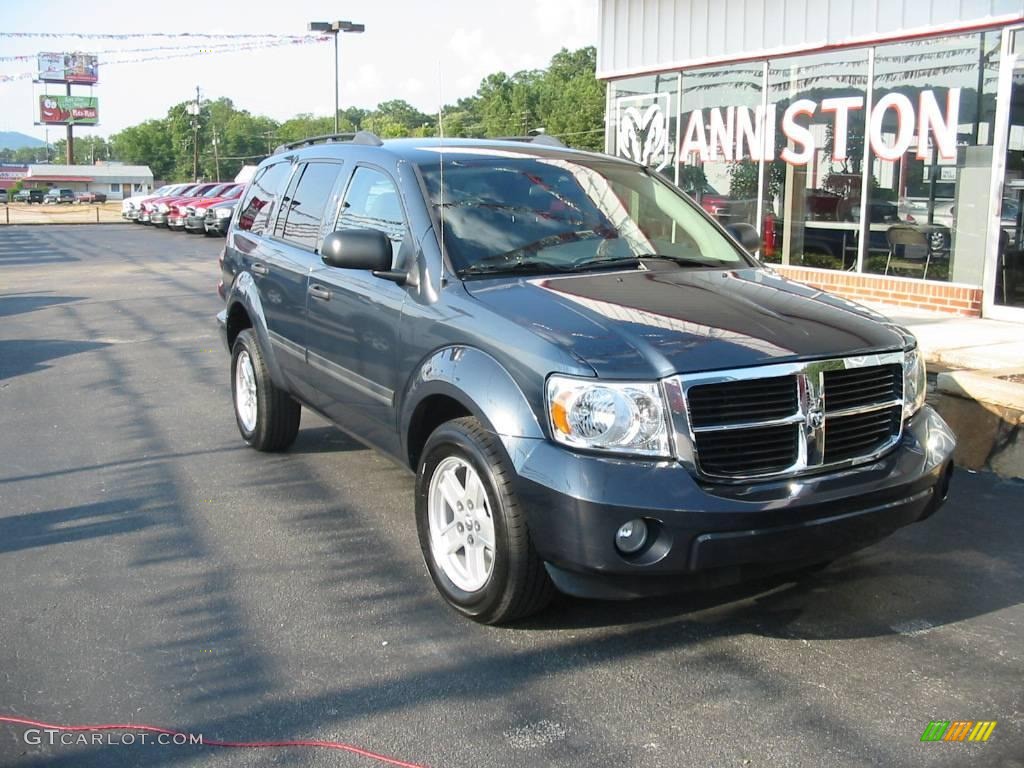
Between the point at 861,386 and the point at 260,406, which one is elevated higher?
the point at 861,386

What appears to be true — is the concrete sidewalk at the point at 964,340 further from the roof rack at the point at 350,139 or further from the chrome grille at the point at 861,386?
the roof rack at the point at 350,139

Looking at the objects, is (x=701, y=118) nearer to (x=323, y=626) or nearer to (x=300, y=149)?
(x=300, y=149)

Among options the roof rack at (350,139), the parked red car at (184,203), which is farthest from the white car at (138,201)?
the roof rack at (350,139)

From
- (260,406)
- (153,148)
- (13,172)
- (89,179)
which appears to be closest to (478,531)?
(260,406)

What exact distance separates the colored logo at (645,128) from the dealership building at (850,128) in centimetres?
3

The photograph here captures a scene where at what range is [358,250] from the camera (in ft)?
14.8

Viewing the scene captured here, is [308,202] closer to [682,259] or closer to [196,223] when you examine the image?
[682,259]

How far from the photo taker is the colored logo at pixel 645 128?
48.9 feet

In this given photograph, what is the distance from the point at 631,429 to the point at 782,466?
584mm

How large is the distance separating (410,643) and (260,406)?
112 inches

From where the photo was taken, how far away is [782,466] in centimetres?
373

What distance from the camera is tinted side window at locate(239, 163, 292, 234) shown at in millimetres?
6477

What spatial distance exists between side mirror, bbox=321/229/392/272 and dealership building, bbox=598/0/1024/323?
7.83m

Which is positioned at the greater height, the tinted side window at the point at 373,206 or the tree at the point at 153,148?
the tree at the point at 153,148
